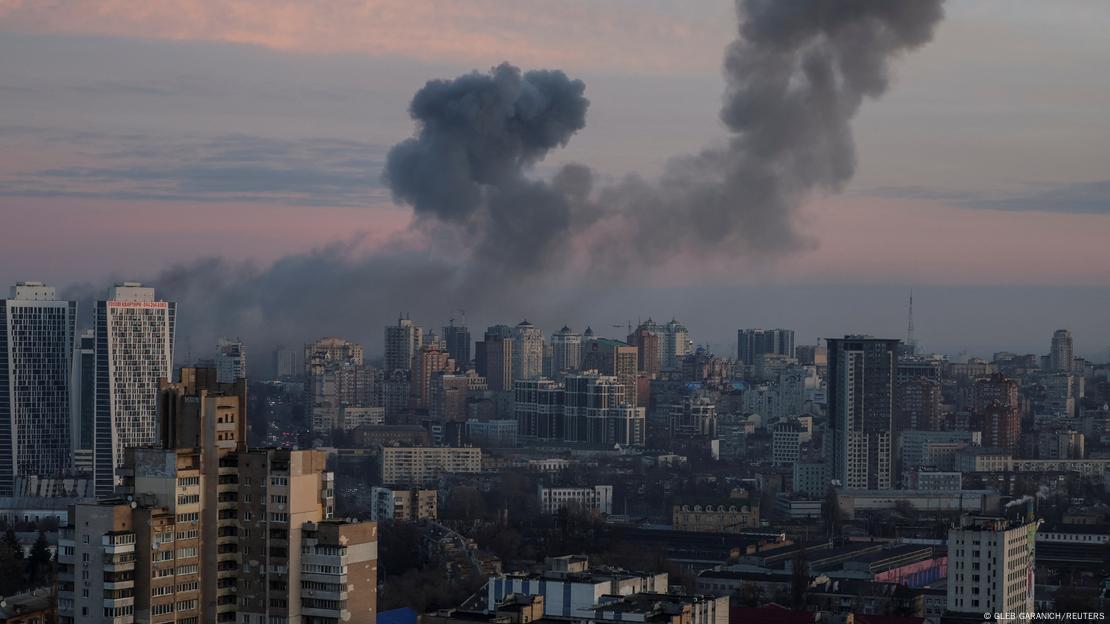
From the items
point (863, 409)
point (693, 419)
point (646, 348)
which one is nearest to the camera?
point (863, 409)

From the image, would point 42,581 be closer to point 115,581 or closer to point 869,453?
point 115,581

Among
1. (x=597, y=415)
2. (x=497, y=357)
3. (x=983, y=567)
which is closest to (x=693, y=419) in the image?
(x=597, y=415)

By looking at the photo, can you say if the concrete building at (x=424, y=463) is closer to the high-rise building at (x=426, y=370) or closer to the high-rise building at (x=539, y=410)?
the high-rise building at (x=539, y=410)

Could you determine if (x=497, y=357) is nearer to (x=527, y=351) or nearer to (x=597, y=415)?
(x=527, y=351)

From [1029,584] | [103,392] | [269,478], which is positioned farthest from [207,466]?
[103,392]

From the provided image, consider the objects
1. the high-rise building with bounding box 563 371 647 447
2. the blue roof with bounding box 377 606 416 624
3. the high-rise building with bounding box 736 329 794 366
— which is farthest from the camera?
the high-rise building with bounding box 736 329 794 366

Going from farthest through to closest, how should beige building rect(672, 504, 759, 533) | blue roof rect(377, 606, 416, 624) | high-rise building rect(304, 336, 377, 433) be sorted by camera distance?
high-rise building rect(304, 336, 377, 433)
beige building rect(672, 504, 759, 533)
blue roof rect(377, 606, 416, 624)

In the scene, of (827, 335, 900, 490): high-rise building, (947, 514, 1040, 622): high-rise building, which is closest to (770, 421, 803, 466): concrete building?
(827, 335, 900, 490): high-rise building

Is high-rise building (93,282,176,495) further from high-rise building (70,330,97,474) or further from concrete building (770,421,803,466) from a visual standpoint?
concrete building (770,421,803,466)
